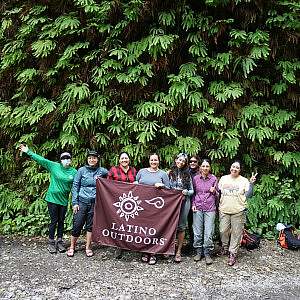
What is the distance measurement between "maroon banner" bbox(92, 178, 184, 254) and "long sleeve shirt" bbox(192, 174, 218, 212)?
365mm

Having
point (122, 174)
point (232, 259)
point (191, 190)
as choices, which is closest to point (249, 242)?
point (232, 259)

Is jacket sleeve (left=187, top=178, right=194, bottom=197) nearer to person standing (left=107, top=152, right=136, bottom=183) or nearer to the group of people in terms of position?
the group of people

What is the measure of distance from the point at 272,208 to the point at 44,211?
5.97 metres

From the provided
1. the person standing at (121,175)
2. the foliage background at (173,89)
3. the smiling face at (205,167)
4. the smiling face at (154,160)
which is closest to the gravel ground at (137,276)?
the person standing at (121,175)

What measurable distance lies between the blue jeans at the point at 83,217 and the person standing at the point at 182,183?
1825 mm

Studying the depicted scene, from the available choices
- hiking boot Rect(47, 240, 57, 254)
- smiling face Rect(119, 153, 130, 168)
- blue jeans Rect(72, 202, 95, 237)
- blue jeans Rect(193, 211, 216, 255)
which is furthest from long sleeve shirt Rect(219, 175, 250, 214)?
hiking boot Rect(47, 240, 57, 254)

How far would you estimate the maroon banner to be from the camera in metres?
8.19

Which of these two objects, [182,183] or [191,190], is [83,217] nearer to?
[182,183]

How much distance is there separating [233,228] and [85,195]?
3.17 meters

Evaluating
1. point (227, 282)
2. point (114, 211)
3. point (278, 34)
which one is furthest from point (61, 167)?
point (278, 34)

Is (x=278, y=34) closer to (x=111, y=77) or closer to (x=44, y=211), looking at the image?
(x=111, y=77)

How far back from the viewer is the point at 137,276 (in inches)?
293

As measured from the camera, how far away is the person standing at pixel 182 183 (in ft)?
26.5

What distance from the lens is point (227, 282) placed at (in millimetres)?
7309
